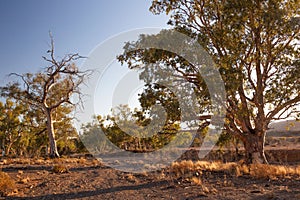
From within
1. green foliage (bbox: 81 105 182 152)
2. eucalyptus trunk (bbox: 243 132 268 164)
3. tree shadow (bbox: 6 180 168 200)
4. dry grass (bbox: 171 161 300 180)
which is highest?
green foliage (bbox: 81 105 182 152)

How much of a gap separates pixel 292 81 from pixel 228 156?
891 inches

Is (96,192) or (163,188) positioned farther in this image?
(163,188)

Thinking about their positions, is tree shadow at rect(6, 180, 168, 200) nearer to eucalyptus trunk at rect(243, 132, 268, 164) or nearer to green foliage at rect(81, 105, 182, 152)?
green foliage at rect(81, 105, 182, 152)

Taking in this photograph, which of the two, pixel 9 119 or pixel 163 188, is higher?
pixel 9 119

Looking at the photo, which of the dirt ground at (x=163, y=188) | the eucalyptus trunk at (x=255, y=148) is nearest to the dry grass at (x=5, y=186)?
the dirt ground at (x=163, y=188)

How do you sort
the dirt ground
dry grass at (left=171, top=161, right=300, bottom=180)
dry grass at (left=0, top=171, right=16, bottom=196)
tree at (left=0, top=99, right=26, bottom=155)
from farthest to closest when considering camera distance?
1. tree at (left=0, top=99, right=26, bottom=155)
2. dry grass at (left=171, top=161, right=300, bottom=180)
3. dry grass at (left=0, top=171, right=16, bottom=196)
4. the dirt ground

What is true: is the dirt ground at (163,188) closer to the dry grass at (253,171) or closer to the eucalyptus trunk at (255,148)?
the dry grass at (253,171)

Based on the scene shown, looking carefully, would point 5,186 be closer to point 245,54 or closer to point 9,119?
point 245,54

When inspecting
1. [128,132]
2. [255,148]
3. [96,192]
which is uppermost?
[128,132]

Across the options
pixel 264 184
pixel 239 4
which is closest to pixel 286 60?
pixel 239 4

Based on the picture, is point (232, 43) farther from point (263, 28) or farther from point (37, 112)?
point (37, 112)

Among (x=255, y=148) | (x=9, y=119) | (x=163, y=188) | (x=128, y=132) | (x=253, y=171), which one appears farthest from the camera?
(x=9, y=119)

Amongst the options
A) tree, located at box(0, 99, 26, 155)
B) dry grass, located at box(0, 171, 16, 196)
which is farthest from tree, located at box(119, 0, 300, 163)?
tree, located at box(0, 99, 26, 155)

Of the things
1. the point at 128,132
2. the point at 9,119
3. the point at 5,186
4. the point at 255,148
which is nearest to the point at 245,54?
the point at 255,148
